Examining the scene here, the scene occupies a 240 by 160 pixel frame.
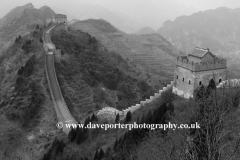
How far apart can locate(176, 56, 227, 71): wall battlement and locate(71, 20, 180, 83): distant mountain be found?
32.5 meters

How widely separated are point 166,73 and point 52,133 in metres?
41.9

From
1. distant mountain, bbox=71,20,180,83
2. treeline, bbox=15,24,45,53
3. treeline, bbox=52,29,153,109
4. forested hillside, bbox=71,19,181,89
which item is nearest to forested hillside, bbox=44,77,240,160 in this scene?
treeline, bbox=52,29,153,109

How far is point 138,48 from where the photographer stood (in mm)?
80625

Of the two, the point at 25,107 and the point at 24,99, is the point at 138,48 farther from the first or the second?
the point at 25,107

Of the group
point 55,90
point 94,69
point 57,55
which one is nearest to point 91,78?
point 94,69

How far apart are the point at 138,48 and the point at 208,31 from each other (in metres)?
88.5

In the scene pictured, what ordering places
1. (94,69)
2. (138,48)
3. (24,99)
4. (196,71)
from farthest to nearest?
(138,48)
(94,69)
(24,99)
(196,71)

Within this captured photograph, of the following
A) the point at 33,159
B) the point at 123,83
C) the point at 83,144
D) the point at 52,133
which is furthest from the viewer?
the point at 123,83

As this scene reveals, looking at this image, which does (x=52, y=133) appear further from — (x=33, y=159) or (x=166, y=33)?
(x=166, y=33)

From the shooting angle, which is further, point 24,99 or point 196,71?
point 24,99

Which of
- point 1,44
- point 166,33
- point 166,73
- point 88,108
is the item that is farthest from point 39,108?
point 166,33

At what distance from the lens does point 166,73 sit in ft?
216

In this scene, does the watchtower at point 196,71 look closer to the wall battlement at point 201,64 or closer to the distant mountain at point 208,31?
the wall battlement at point 201,64

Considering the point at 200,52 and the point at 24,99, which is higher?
the point at 200,52
